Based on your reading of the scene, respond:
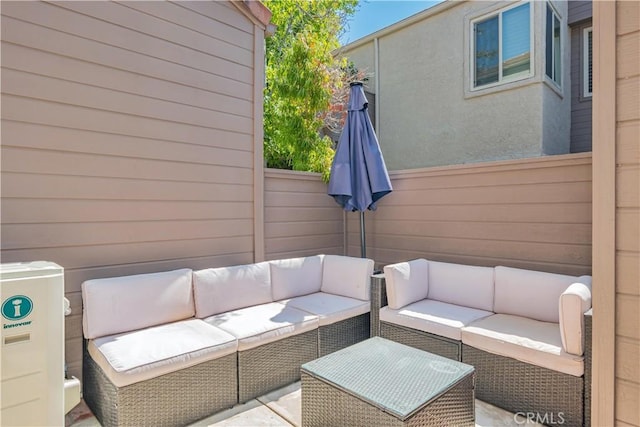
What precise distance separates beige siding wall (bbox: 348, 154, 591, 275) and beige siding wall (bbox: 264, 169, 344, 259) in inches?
22.2

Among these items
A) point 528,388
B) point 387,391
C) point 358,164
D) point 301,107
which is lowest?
point 528,388

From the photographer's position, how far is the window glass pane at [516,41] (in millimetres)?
5656

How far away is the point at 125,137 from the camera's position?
3.07 metres

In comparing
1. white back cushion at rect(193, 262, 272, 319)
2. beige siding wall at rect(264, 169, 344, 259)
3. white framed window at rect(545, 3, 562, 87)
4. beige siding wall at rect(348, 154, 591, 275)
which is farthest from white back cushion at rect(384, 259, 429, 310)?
white framed window at rect(545, 3, 562, 87)

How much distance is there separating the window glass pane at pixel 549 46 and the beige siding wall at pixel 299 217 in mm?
4173

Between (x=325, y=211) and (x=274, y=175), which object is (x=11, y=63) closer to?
(x=274, y=175)

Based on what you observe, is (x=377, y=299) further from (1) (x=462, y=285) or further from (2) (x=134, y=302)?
(2) (x=134, y=302)

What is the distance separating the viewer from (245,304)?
3.41 metres

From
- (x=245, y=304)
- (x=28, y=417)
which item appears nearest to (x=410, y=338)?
(x=245, y=304)

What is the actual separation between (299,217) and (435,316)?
2042 millimetres

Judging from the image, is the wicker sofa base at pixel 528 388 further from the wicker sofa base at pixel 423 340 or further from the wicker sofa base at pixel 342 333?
the wicker sofa base at pixel 342 333

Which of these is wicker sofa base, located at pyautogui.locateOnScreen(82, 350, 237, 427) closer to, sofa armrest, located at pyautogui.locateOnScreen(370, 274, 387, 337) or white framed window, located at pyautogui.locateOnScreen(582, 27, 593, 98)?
sofa armrest, located at pyautogui.locateOnScreen(370, 274, 387, 337)

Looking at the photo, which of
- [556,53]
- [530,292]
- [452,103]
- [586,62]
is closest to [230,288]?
[530,292]
